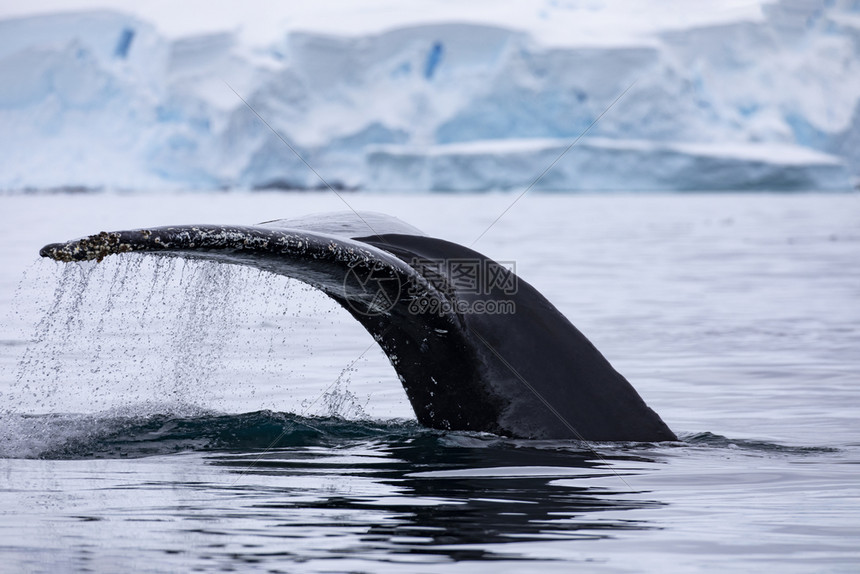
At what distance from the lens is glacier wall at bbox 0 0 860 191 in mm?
50375

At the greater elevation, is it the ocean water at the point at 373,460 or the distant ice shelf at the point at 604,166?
the distant ice shelf at the point at 604,166

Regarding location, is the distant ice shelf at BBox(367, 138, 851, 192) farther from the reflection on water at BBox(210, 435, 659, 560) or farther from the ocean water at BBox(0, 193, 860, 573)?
the reflection on water at BBox(210, 435, 659, 560)

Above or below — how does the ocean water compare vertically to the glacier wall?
below

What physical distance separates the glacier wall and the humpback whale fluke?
45.1 m

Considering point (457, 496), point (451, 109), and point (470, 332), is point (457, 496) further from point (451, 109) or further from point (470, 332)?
point (451, 109)

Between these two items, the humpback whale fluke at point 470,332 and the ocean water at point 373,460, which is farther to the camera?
the humpback whale fluke at point 470,332

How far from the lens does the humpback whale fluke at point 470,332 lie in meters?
3.67

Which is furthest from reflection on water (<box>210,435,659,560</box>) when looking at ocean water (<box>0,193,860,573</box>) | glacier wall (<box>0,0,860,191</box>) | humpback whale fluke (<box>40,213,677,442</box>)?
glacier wall (<box>0,0,860,191</box>)

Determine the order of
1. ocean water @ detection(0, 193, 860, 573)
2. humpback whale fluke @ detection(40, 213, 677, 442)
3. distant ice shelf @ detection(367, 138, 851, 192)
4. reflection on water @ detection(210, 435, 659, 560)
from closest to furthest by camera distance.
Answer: ocean water @ detection(0, 193, 860, 573), reflection on water @ detection(210, 435, 659, 560), humpback whale fluke @ detection(40, 213, 677, 442), distant ice shelf @ detection(367, 138, 851, 192)

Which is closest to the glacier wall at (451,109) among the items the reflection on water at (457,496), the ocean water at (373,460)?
the ocean water at (373,460)

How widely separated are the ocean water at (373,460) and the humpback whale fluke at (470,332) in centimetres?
26

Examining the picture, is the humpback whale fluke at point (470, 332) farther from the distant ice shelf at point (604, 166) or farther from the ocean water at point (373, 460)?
the distant ice shelf at point (604, 166)

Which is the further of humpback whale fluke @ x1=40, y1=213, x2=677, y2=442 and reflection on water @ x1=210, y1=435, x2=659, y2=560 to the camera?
humpback whale fluke @ x1=40, y1=213, x2=677, y2=442

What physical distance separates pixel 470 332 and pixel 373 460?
1.20m
